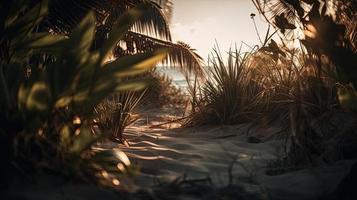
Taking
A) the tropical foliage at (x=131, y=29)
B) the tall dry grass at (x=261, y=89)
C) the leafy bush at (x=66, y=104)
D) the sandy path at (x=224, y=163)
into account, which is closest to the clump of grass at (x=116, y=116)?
the sandy path at (x=224, y=163)

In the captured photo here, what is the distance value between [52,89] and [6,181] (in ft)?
1.21

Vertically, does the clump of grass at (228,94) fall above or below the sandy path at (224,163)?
above

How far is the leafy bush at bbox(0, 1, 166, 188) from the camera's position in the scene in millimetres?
1637

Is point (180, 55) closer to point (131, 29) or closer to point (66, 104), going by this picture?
point (131, 29)

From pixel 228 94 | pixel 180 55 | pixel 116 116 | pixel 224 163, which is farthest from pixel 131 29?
pixel 224 163

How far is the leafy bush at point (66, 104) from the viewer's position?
1637 millimetres

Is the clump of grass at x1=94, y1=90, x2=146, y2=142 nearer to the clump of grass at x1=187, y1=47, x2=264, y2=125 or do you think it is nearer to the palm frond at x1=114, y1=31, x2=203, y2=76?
the clump of grass at x1=187, y1=47, x2=264, y2=125

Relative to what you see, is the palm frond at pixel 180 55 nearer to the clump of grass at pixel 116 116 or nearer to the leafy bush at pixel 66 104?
the clump of grass at pixel 116 116

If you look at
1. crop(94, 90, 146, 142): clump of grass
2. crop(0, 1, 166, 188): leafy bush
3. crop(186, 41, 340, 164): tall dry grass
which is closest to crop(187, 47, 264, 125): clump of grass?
crop(186, 41, 340, 164): tall dry grass

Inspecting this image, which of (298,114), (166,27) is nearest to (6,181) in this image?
(298,114)

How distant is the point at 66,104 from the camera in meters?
1.76

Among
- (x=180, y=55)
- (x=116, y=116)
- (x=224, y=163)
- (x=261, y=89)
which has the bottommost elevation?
(x=224, y=163)

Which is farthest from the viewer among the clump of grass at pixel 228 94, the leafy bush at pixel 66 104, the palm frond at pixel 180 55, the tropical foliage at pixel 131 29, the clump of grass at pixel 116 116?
the palm frond at pixel 180 55

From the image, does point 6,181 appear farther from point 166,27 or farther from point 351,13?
point 166,27
